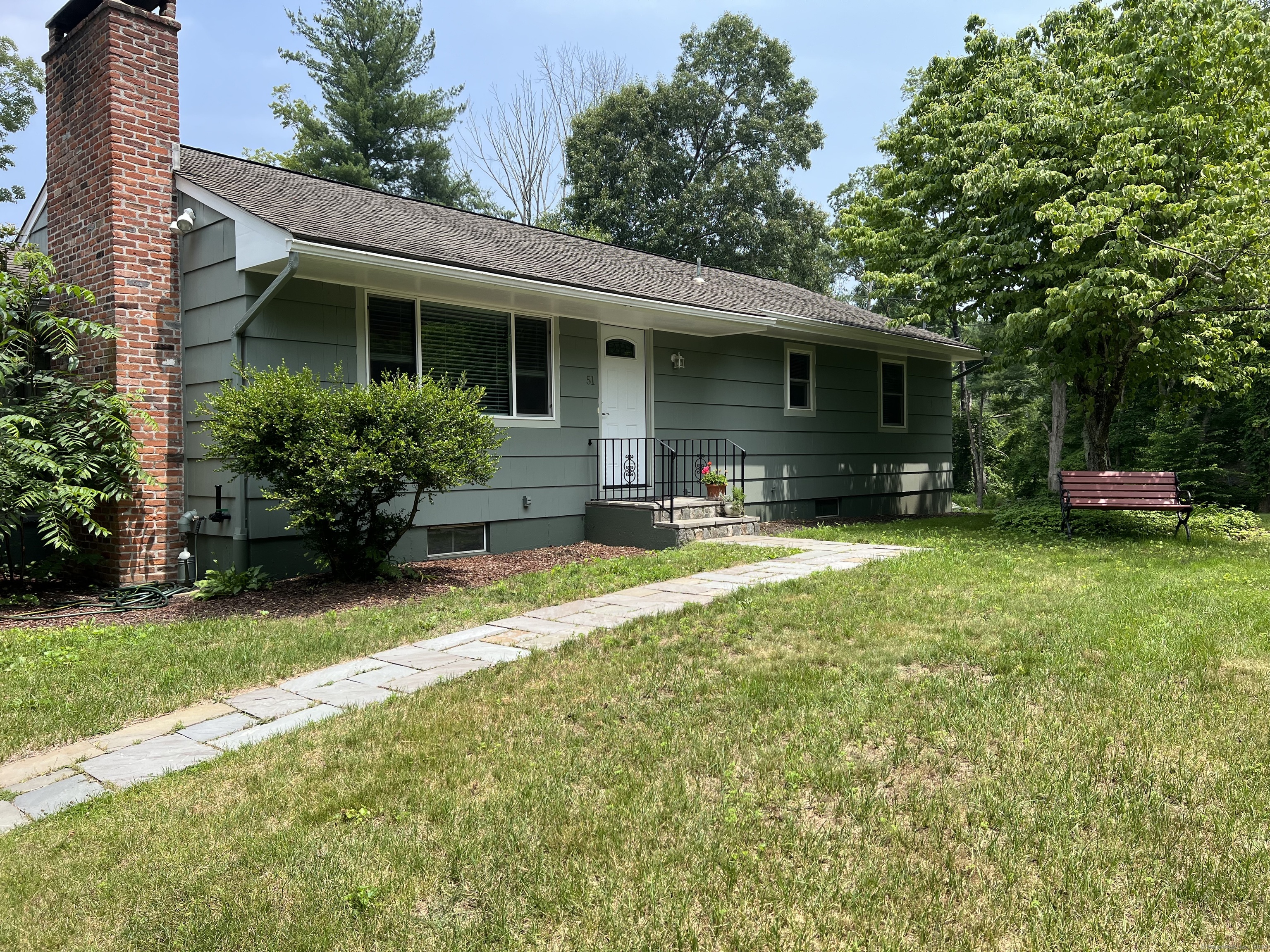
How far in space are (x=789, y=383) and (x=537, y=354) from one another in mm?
4693

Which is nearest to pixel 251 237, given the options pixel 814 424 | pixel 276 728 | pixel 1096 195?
pixel 276 728

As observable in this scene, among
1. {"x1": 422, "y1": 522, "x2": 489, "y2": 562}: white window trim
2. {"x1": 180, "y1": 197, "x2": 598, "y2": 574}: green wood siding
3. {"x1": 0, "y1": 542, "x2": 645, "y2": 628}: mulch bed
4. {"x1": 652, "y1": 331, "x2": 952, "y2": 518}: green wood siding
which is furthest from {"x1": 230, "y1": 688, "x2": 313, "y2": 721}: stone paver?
{"x1": 652, "y1": 331, "x2": 952, "y2": 518}: green wood siding

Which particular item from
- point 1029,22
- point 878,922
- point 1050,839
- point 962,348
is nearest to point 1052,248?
point 1029,22

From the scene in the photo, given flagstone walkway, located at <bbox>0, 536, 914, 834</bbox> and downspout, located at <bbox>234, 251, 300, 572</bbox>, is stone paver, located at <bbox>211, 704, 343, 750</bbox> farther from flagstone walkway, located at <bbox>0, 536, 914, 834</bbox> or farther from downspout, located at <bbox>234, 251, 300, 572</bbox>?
downspout, located at <bbox>234, 251, 300, 572</bbox>

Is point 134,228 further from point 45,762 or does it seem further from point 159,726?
point 45,762

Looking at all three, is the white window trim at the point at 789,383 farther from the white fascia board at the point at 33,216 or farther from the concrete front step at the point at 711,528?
the white fascia board at the point at 33,216

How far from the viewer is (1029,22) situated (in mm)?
11633

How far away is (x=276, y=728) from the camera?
→ 3656 mm

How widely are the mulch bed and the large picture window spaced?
8.07 m

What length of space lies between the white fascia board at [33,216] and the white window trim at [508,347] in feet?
12.6

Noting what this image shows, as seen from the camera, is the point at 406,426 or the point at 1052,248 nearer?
the point at 406,426

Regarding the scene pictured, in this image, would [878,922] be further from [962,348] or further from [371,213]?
[962,348]

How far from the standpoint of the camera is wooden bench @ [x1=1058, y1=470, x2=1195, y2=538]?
8.74 meters

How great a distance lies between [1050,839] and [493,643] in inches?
126
